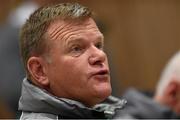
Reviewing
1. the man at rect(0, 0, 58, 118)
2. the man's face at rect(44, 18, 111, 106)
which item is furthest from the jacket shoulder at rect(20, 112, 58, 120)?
the man at rect(0, 0, 58, 118)

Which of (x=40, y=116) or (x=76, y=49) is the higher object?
(x=76, y=49)

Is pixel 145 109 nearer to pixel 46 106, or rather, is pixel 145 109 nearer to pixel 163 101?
pixel 163 101

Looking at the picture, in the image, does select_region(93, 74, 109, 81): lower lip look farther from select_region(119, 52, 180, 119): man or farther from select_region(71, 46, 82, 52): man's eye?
select_region(119, 52, 180, 119): man

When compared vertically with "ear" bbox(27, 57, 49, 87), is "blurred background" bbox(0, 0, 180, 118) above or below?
above

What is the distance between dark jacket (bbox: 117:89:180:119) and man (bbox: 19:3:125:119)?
170 cm

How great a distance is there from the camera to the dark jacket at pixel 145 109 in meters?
4.05

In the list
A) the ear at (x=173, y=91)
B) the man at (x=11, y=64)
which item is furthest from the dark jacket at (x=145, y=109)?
the man at (x=11, y=64)

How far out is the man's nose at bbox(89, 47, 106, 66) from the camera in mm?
2285

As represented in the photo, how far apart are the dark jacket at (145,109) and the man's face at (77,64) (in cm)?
172

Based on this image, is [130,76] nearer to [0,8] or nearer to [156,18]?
[156,18]

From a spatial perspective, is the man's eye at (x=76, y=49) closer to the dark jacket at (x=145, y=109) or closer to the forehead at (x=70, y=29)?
the forehead at (x=70, y=29)

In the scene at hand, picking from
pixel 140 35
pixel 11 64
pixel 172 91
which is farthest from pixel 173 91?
pixel 140 35

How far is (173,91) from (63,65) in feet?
6.64

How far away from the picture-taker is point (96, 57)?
2.29 meters
